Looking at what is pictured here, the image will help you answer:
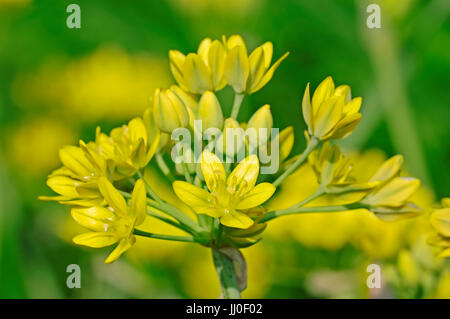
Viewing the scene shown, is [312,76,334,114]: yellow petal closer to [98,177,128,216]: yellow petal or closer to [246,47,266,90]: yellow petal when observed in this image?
[246,47,266,90]: yellow petal

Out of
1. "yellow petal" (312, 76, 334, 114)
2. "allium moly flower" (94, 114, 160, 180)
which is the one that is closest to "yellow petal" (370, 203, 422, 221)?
"yellow petal" (312, 76, 334, 114)

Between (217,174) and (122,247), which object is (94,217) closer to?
(122,247)

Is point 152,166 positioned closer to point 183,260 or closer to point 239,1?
point 183,260

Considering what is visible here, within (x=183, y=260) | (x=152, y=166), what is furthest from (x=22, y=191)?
(x=183, y=260)

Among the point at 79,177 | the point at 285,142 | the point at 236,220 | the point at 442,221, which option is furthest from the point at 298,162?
the point at 79,177

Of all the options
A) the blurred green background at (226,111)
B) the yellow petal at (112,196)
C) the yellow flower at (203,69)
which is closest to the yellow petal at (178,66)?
the yellow flower at (203,69)
